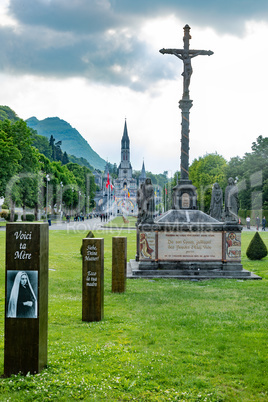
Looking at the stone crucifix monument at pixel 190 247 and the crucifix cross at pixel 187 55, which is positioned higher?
the crucifix cross at pixel 187 55

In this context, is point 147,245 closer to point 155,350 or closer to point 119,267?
point 119,267

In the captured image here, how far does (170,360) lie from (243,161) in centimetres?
5812

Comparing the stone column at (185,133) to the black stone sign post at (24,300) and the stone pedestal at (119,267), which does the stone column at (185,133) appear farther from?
the black stone sign post at (24,300)

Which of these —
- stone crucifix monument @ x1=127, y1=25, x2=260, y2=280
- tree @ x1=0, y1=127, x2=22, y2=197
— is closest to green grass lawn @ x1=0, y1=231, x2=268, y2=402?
stone crucifix monument @ x1=127, y1=25, x2=260, y2=280

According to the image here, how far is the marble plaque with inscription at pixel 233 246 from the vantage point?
13969 millimetres

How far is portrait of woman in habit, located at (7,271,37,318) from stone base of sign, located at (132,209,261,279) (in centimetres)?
866

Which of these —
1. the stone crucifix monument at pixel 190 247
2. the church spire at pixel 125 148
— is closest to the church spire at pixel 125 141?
the church spire at pixel 125 148

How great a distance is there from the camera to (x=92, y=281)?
316 inches

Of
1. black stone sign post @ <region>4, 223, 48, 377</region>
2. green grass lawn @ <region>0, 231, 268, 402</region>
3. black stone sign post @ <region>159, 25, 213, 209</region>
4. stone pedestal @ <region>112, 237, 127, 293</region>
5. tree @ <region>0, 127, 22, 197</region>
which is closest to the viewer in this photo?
green grass lawn @ <region>0, 231, 268, 402</region>

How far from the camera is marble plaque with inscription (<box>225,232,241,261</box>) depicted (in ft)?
45.8

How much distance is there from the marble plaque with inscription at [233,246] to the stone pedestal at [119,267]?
185 inches

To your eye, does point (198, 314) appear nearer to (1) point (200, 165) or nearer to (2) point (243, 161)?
(2) point (243, 161)

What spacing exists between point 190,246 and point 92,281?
6.75 metres

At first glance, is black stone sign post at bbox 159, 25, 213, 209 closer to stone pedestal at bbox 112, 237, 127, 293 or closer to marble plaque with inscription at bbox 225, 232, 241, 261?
marble plaque with inscription at bbox 225, 232, 241, 261
